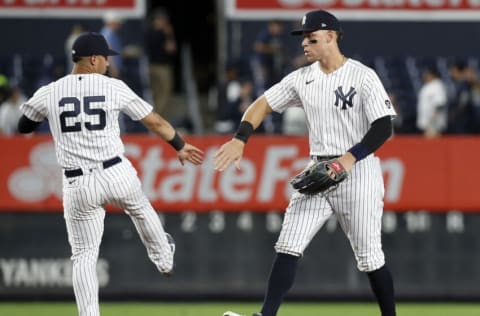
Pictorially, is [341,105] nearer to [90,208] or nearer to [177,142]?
[177,142]

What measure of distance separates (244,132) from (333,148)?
0.63m

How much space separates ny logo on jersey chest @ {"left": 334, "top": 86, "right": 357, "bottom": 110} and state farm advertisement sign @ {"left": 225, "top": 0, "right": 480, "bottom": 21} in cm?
988

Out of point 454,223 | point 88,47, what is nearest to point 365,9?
point 454,223

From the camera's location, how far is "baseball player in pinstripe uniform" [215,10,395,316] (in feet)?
27.6

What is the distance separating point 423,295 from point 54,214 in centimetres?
383

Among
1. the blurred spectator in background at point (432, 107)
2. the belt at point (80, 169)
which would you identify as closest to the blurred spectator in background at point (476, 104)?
the blurred spectator in background at point (432, 107)

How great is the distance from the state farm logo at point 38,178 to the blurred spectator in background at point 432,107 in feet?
16.5

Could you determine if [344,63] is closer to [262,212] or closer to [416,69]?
[262,212]

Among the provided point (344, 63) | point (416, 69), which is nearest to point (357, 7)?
point (416, 69)

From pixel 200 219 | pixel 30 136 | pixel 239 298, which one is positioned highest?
pixel 30 136

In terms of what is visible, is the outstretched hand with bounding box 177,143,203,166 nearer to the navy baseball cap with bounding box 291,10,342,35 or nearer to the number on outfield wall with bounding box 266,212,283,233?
the navy baseball cap with bounding box 291,10,342,35

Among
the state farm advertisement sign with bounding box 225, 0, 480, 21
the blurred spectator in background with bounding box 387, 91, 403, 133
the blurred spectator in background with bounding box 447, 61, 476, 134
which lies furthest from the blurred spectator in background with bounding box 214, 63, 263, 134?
the blurred spectator in background with bounding box 447, 61, 476, 134

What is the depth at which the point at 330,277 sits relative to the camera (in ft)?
40.7

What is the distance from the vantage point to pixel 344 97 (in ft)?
27.6
